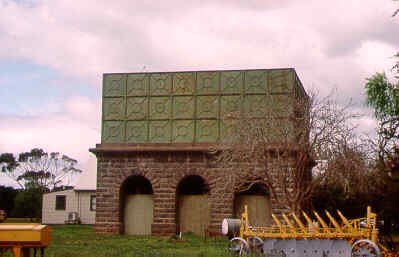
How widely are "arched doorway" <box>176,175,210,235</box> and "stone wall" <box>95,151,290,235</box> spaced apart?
58cm

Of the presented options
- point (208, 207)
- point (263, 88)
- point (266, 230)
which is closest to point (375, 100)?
point (266, 230)

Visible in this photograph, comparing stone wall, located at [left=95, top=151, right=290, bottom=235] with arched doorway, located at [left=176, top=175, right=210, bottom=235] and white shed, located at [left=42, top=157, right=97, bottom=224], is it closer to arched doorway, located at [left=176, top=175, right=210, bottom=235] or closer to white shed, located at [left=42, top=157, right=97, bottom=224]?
arched doorway, located at [left=176, top=175, right=210, bottom=235]

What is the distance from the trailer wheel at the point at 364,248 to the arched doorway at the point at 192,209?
13800 mm

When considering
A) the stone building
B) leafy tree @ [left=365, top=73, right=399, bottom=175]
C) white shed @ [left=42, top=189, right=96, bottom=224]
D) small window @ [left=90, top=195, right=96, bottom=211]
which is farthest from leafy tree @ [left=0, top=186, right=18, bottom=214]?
leafy tree @ [left=365, top=73, right=399, bottom=175]

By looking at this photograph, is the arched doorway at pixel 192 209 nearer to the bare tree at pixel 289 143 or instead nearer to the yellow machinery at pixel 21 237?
the bare tree at pixel 289 143

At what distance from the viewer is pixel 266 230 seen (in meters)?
19.2

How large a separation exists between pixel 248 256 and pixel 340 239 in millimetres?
3796

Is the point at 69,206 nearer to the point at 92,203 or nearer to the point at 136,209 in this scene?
the point at 92,203

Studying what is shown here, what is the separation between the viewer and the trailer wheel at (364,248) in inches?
674

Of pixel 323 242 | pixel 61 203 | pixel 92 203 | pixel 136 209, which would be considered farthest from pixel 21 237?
pixel 61 203

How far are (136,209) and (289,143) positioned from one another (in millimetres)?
10097

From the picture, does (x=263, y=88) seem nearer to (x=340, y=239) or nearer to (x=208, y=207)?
(x=208, y=207)

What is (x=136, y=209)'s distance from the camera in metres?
31.9

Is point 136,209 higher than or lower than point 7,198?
lower
